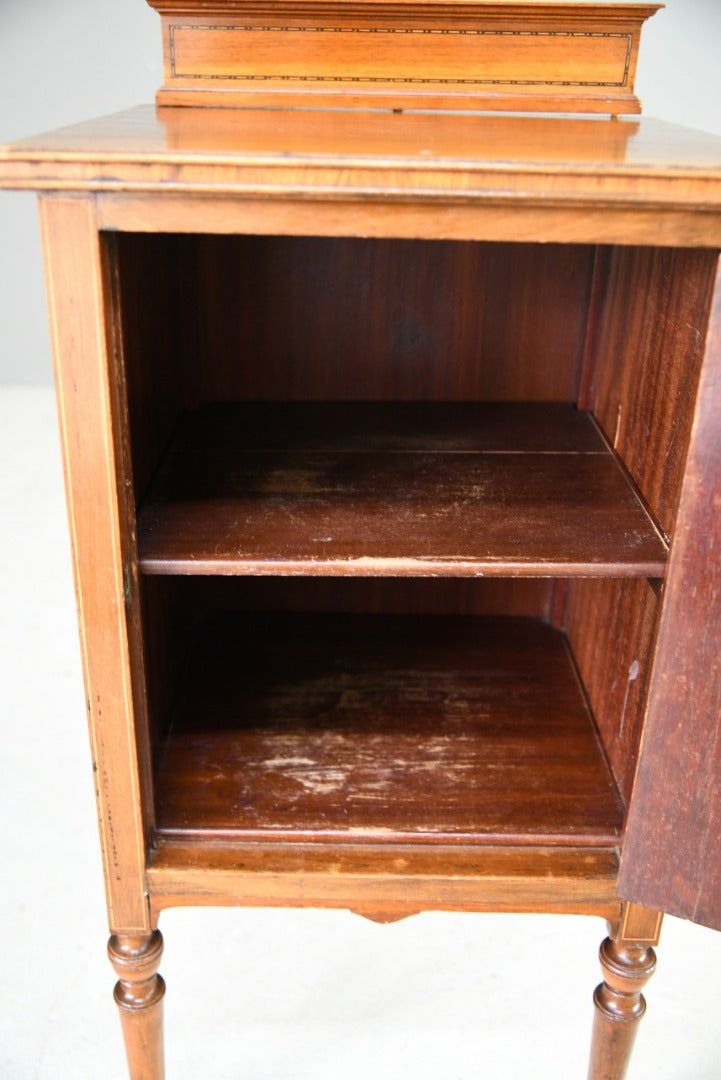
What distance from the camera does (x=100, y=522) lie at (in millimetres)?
914

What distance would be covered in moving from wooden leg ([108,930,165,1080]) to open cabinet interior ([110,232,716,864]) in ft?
0.41

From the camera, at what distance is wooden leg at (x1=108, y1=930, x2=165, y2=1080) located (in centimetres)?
112

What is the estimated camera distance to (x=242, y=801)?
115 cm

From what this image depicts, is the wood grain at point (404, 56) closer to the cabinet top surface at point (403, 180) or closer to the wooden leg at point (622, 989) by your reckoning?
the cabinet top surface at point (403, 180)

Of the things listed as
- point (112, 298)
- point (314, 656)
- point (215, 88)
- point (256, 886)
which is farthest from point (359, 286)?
point (256, 886)

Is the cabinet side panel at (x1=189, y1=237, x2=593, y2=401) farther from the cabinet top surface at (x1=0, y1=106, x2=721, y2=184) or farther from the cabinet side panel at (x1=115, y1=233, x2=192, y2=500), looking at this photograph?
the cabinet top surface at (x1=0, y1=106, x2=721, y2=184)

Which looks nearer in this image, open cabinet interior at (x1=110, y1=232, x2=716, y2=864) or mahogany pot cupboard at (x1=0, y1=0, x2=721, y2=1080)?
mahogany pot cupboard at (x1=0, y1=0, x2=721, y2=1080)

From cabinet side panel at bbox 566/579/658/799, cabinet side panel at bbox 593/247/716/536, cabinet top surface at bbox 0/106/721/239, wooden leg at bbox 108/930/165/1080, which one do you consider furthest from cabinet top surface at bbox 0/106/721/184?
wooden leg at bbox 108/930/165/1080

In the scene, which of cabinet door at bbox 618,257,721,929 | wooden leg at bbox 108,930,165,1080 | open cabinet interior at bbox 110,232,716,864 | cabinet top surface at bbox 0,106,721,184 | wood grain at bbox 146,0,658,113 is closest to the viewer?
cabinet top surface at bbox 0,106,721,184

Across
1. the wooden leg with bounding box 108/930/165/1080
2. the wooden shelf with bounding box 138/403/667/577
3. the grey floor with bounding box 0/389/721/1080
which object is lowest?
the grey floor with bounding box 0/389/721/1080

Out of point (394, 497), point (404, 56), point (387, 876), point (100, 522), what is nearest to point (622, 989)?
point (387, 876)

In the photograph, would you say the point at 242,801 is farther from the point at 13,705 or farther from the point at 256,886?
the point at 13,705

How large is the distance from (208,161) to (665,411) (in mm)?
444

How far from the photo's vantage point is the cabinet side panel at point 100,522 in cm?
83
